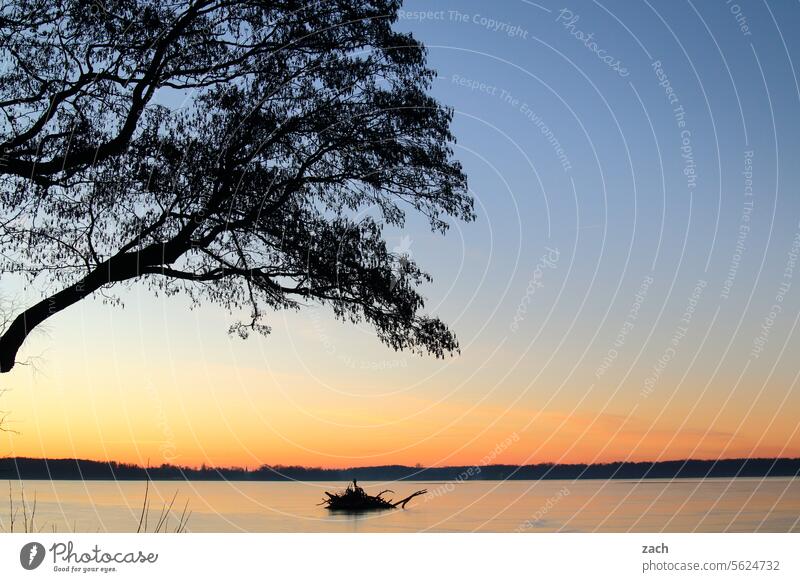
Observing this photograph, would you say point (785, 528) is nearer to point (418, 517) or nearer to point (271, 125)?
point (418, 517)

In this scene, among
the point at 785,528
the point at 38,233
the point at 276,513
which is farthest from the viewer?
the point at 276,513

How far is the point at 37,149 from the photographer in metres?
12.6

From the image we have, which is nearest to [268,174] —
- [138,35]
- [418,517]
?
[138,35]

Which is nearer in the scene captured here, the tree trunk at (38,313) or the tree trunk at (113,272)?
the tree trunk at (38,313)

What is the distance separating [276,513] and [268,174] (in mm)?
26297

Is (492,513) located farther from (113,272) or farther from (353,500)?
(113,272)

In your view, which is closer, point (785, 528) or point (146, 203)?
point (146, 203)

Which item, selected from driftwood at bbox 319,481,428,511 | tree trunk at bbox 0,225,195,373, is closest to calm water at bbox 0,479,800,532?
driftwood at bbox 319,481,428,511

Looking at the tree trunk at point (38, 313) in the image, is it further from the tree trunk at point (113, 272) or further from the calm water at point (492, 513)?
the calm water at point (492, 513)

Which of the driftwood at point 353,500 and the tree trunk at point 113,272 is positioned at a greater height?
the tree trunk at point 113,272

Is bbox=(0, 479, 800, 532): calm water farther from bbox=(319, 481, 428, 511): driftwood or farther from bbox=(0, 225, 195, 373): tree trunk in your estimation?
bbox=(0, 225, 195, 373): tree trunk

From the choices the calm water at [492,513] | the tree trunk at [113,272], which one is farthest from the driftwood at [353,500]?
the tree trunk at [113,272]

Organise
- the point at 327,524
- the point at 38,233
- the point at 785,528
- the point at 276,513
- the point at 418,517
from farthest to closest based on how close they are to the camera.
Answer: the point at 276,513 → the point at 785,528 → the point at 418,517 → the point at 327,524 → the point at 38,233

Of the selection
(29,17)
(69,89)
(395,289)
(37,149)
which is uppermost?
(29,17)
